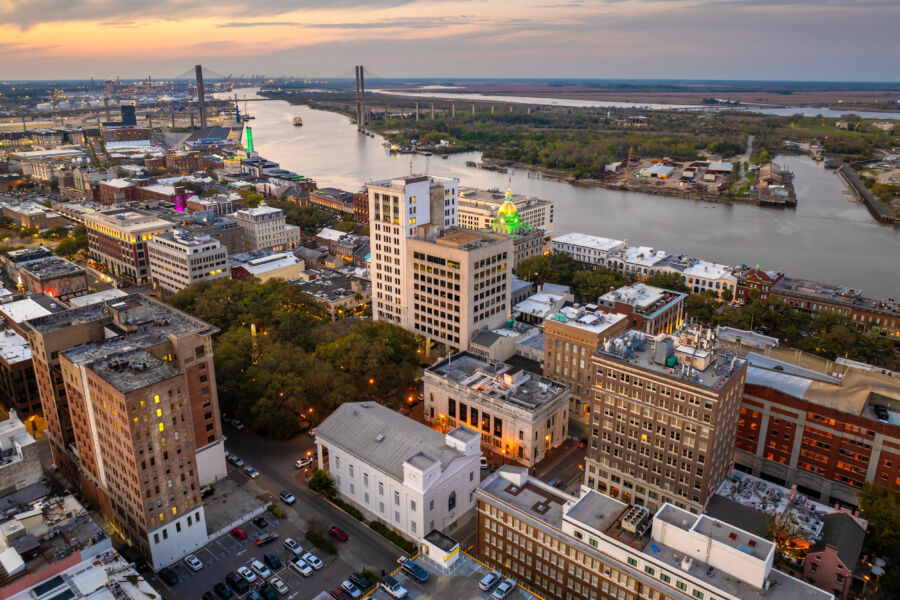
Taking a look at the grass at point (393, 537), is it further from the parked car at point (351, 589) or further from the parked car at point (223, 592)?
the parked car at point (223, 592)

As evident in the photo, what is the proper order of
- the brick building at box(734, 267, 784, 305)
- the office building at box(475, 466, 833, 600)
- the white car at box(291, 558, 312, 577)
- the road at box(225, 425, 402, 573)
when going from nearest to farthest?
the office building at box(475, 466, 833, 600) < the white car at box(291, 558, 312, 577) < the road at box(225, 425, 402, 573) < the brick building at box(734, 267, 784, 305)

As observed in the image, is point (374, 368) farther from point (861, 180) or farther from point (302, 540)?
point (861, 180)

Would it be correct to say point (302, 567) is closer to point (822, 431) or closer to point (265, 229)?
point (822, 431)

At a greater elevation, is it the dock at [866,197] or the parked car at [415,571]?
the parked car at [415,571]

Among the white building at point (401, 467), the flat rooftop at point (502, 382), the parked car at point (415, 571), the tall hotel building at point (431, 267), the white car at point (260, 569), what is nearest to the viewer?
the parked car at point (415, 571)

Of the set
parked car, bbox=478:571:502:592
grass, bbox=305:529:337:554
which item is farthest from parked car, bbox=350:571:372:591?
parked car, bbox=478:571:502:592

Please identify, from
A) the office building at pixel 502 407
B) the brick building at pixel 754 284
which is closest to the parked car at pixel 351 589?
the office building at pixel 502 407

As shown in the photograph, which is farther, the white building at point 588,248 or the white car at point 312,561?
the white building at point 588,248

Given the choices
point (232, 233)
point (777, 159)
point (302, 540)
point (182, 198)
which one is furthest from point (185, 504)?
point (777, 159)

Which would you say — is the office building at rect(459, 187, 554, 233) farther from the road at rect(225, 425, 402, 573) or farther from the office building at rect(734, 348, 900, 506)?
the office building at rect(734, 348, 900, 506)
